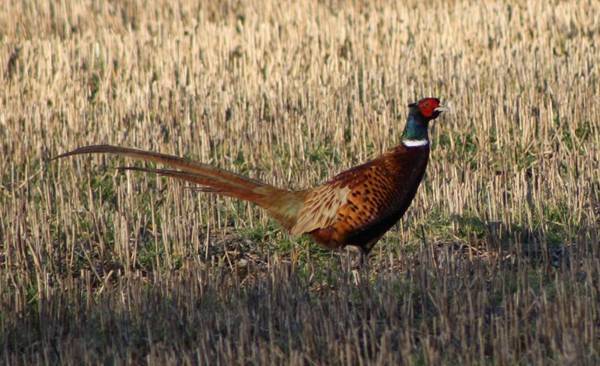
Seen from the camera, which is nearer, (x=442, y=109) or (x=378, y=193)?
(x=378, y=193)

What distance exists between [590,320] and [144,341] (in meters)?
1.82

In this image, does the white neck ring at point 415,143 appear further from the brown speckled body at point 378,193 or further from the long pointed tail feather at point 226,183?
the long pointed tail feather at point 226,183

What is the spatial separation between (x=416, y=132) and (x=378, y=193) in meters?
0.40

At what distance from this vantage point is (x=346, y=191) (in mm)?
5582

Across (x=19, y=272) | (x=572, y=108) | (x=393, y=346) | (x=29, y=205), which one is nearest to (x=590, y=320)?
(x=393, y=346)

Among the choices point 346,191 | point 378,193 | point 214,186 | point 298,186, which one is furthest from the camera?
point 298,186

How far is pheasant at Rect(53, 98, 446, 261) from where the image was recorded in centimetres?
548

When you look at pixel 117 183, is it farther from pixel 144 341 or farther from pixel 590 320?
pixel 590 320

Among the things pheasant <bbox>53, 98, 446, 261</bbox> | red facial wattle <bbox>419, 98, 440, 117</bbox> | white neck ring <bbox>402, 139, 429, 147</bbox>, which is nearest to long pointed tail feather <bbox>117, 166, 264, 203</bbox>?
pheasant <bbox>53, 98, 446, 261</bbox>

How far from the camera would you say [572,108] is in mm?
8328

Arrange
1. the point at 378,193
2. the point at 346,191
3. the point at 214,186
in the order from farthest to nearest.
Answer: the point at 214,186, the point at 346,191, the point at 378,193

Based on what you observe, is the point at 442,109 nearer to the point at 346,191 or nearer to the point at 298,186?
the point at 346,191

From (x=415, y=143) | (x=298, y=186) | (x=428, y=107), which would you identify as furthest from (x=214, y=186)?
(x=298, y=186)

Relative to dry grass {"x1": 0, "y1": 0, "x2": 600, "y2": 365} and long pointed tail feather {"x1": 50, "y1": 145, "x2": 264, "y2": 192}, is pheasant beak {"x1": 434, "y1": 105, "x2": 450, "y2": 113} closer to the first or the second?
dry grass {"x1": 0, "y1": 0, "x2": 600, "y2": 365}
